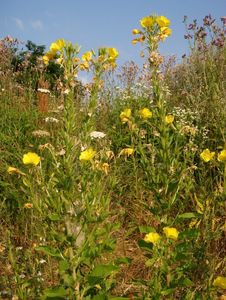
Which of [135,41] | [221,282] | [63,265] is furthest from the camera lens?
[135,41]

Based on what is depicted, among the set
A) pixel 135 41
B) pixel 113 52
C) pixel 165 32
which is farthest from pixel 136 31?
pixel 113 52

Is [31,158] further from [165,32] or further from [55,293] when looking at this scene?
[165,32]

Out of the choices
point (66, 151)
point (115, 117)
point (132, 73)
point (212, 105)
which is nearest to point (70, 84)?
point (66, 151)

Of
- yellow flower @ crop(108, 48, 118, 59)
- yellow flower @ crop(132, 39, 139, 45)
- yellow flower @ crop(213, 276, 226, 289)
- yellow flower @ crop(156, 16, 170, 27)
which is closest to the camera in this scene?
yellow flower @ crop(213, 276, 226, 289)

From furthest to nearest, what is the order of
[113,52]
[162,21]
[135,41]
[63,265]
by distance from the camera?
[135,41], [162,21], [113,52], [63,265]

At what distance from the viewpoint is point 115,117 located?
182 inches

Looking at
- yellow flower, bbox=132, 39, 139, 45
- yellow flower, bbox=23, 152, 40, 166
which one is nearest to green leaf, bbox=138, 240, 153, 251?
yellow flower, bbox=23, 152, 40, 166

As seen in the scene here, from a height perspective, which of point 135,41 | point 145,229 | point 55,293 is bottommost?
point 55,293

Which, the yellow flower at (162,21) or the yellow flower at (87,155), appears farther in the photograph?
the yellow flower at (162,21)

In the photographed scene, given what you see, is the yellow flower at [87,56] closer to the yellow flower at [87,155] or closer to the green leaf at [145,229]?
the yellow flower at [87,155]

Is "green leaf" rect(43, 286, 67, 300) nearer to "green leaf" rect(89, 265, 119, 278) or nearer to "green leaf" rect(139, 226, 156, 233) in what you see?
"green leaf" rect(89, 265, 119, 278)

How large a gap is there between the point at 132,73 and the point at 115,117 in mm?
1387

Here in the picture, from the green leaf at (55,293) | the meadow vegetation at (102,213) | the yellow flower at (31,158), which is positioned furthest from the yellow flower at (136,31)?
the green leaf at (55,293)

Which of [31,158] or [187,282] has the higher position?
[31,158]
